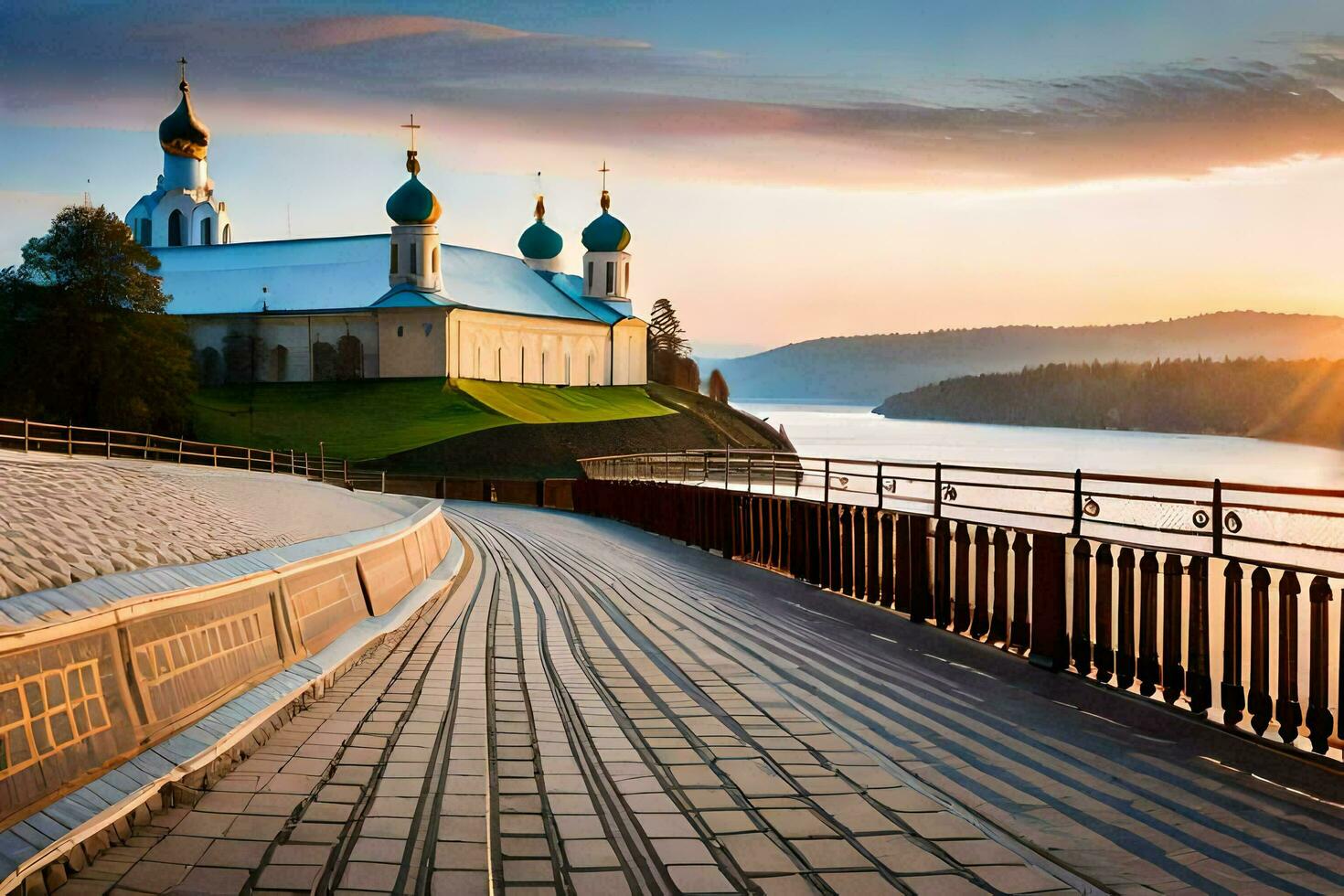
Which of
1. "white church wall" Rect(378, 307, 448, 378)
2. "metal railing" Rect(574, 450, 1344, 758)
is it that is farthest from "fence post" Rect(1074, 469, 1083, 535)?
"white church wall" Rect(378, 307, 448, 378)

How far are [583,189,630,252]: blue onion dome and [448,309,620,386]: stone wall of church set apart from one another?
925 cm

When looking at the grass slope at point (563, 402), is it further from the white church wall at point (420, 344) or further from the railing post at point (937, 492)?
the railing post at point (937, 492)

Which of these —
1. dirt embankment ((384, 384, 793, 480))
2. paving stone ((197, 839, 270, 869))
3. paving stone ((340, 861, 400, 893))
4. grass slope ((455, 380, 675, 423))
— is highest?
grass slope ((455, 380, 675, 423))

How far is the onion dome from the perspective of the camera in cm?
8812

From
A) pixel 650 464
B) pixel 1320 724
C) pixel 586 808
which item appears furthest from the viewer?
pixel 650 464

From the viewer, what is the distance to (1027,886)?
12.4 ft

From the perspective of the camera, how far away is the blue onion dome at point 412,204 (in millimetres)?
80750

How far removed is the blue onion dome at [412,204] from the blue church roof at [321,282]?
4.87 metres

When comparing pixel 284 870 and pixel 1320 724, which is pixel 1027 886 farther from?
pixel 1320 724

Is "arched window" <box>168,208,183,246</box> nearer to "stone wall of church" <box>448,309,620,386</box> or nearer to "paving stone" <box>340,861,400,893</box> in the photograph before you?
"stone wall of church" <box>448,309,620,386</box>

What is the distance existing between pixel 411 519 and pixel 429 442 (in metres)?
54.3

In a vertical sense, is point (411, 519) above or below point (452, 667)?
above

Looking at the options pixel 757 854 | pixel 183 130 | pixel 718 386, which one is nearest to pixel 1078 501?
pixel 757 854

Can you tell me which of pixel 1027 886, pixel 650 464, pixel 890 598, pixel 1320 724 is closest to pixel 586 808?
pixel 1027 886
